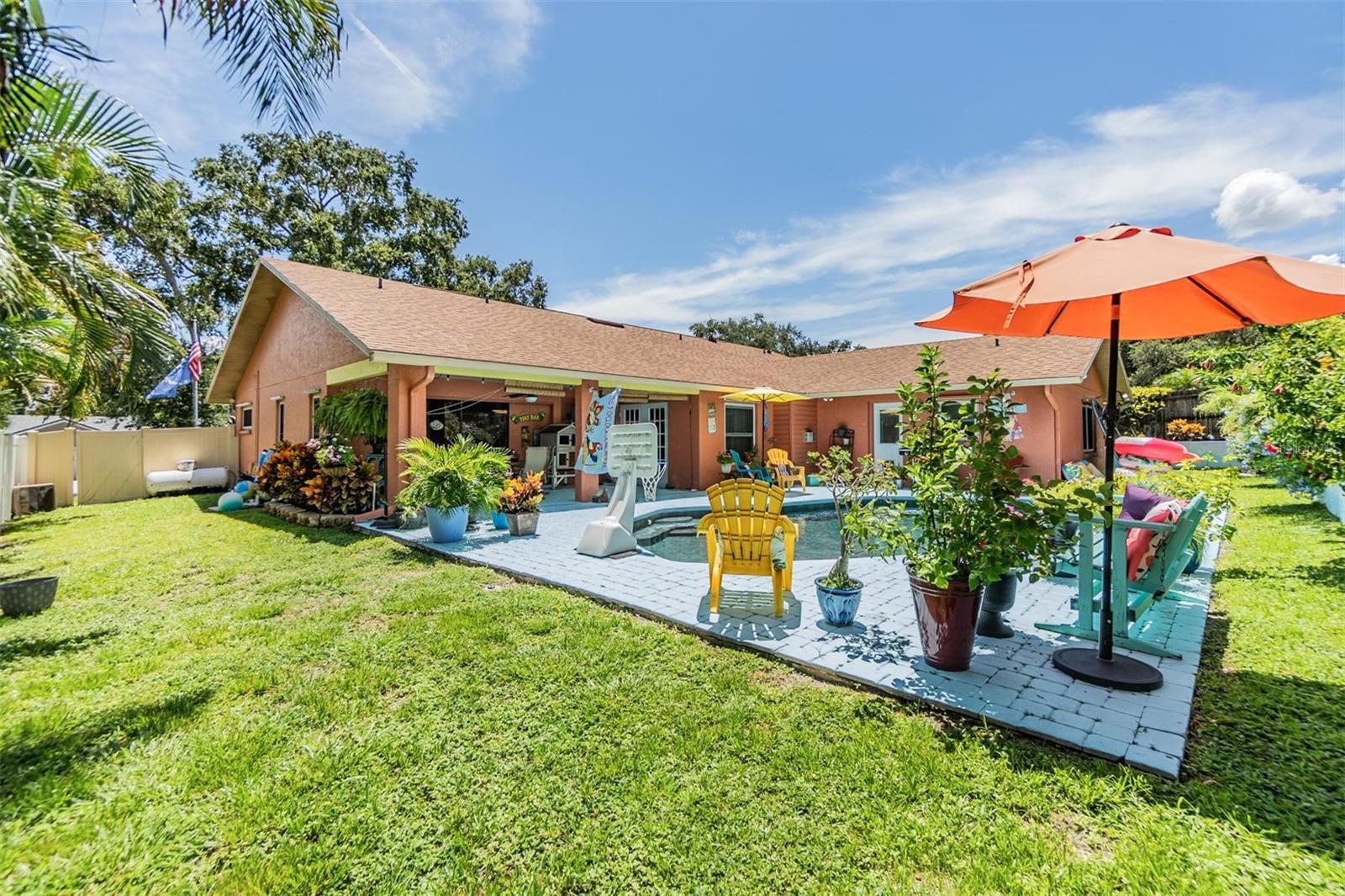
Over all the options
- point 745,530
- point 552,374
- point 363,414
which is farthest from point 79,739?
point 552,374

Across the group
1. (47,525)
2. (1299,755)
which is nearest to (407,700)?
(1299,755)

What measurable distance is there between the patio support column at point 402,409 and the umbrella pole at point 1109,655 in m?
9.26

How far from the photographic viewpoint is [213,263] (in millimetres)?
24188

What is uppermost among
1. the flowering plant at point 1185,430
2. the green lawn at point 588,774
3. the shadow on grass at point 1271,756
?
the flowering plant at point 1185,430

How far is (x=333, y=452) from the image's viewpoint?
33.0ft

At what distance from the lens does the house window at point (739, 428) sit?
1596cm

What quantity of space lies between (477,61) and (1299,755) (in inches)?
516

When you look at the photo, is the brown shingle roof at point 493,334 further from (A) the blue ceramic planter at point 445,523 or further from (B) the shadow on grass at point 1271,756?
(B) the shadow on grass at point 1271,756

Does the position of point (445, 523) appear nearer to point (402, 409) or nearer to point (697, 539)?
point (402, 409)

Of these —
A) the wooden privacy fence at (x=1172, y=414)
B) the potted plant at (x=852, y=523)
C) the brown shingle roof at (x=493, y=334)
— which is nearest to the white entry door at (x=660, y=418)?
the brown shingle roof at (x=493, y=334)

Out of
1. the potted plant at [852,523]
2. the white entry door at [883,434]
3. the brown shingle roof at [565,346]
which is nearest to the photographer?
the potted plant at [852,523]

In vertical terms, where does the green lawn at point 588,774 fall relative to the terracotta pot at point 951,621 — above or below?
below

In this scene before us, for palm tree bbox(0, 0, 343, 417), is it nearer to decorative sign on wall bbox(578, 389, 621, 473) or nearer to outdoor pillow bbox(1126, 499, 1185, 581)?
decorative sign on wall bbox(578, 389, 621, 473)

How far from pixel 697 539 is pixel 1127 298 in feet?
22.5
